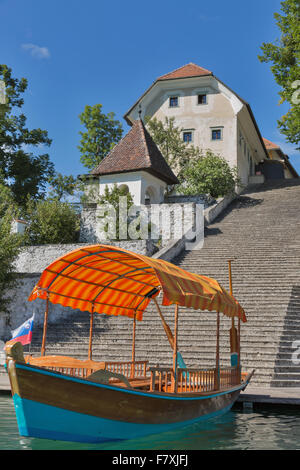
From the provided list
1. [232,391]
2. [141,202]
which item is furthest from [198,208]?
[232,391]

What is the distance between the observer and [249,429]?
9289 mm

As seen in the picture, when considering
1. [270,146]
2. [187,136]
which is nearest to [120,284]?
[187,136]

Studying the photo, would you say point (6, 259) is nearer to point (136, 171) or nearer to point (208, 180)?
point (136, 171)

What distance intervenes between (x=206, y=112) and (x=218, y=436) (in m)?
36.7

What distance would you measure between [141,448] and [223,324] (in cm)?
816

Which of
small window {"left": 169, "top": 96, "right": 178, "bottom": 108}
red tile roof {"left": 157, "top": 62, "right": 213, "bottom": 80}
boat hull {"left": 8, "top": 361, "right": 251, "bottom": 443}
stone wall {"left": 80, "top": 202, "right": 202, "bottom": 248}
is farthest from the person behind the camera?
small window {"left": 169, "top": 96, "right": 178, "bottom": 108}

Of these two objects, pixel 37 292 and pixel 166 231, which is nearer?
pixel 37 292

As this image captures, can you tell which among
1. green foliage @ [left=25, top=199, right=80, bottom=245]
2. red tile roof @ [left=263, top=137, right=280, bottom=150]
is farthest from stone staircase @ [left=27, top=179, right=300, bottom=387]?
red tile roof @ [left=263, top=137, right=280, bottom=150]

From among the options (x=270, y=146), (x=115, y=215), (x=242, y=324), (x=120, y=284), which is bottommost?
(x=242, y=324)

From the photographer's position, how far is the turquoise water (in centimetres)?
776

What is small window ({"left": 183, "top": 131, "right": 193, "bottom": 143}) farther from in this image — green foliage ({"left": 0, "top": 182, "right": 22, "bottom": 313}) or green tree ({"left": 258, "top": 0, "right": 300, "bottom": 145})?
green foliage ({"left": 0, "top": 182, "right": 22, "bottom": 313})

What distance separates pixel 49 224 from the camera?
24.8 metres

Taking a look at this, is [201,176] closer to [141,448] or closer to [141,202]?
[141,202]

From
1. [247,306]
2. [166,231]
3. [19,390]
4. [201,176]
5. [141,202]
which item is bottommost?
[19,390]
